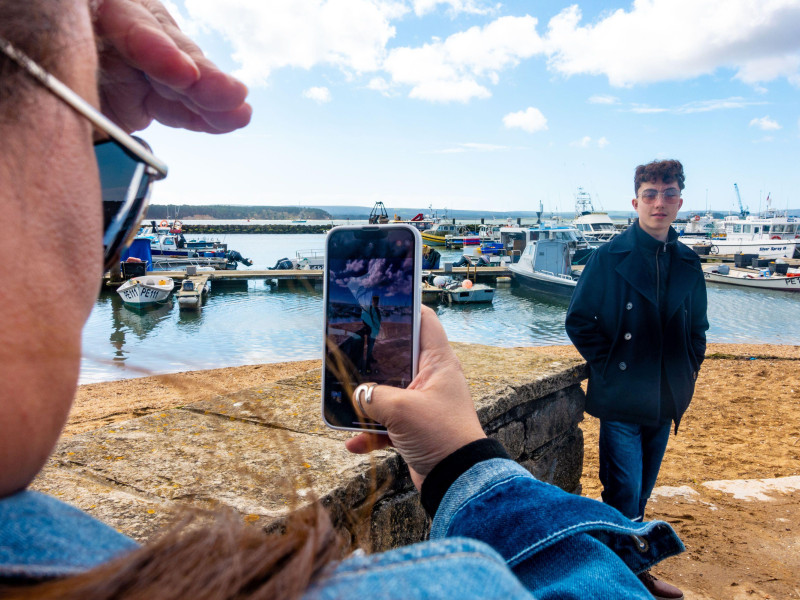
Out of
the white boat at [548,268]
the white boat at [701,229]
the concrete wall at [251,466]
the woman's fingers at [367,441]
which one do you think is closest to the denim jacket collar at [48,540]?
the concrete wall at [251,466]

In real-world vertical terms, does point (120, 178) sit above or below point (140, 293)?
above

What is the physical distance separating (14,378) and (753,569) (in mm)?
4185

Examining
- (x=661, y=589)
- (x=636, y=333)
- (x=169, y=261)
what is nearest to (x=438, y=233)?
(x=169, y=261)

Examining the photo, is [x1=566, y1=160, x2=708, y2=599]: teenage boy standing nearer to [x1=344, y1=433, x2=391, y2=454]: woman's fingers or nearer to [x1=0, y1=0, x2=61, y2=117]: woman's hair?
[x1=344, y1=433, x2=391, y2=454]: woman's fingers

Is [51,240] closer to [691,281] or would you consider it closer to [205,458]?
[205,458]

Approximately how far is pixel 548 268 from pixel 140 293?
67.5ft

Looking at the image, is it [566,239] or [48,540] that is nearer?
[48,540]

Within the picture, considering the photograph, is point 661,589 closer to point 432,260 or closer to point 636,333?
point 636,333

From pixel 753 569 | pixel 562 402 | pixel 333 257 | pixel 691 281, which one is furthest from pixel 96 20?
pixel 753 569

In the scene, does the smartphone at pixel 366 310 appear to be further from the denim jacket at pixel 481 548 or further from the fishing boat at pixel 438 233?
the fishing boat at pixel 438 233

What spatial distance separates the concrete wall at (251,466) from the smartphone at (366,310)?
0.84 feet

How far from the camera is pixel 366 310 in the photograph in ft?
4.99

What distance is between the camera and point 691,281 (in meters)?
3.29

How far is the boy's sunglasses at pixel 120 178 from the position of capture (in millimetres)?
618
